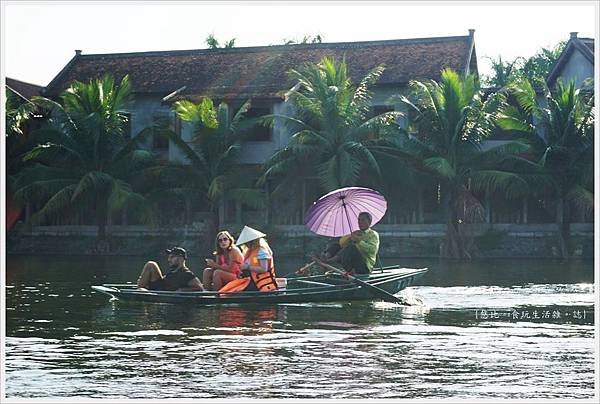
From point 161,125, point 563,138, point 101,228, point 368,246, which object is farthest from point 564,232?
point 368,246

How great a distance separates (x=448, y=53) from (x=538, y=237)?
19.8 feet

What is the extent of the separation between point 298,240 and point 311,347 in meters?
18.8

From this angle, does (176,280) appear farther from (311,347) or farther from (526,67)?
(526,67)

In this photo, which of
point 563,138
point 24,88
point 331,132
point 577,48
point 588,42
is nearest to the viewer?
point 563,138

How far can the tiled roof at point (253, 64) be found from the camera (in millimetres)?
32875

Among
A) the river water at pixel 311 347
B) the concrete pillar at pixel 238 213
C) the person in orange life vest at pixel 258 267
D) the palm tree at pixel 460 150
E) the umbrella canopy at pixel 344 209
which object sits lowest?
the river water at pixel 311 347

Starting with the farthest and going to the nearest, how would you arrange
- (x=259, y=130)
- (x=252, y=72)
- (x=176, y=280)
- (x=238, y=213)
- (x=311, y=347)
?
(x=252, y=72) < (x=259, y=130) < (x=238, y=213) < (x=176, y=280) < (x=311, y=347)

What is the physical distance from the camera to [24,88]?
3962 centimetres

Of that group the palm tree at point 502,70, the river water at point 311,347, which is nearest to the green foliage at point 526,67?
the palm tree at point 502,70

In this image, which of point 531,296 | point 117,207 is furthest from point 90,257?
point 531,296

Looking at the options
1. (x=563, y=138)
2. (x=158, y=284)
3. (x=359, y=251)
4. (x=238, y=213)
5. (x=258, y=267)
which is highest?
(x=563, y=138)

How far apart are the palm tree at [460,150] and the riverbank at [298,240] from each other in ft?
2.94

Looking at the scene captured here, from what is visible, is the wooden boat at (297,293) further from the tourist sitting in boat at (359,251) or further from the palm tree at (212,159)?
the palm tree at (212,159)

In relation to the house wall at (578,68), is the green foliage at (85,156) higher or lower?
lower
